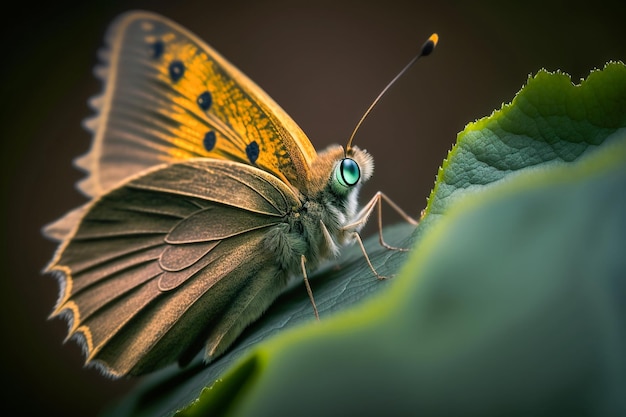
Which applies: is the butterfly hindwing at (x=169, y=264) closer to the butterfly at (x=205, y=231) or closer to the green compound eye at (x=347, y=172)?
the butterfly at (x=205, y=231)

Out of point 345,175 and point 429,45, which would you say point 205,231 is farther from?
point 429,45

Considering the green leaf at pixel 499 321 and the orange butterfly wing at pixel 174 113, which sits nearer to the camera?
the green leaf at pixel 499 321

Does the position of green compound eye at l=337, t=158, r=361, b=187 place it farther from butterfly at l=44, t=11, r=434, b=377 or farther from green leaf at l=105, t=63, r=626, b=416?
green leaf at l=105, t=63, r=626, b=416

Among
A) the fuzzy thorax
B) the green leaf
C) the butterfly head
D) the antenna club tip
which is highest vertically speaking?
the antenna club tip

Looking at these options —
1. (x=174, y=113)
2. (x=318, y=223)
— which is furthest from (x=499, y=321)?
(x=174, y=113)

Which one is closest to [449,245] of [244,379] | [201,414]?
[244,379]

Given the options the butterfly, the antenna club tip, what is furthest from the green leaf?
the antenna club tip

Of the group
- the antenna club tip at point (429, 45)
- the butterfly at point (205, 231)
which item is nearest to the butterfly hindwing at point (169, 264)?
the butterfly at point (205, 231)
